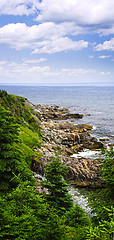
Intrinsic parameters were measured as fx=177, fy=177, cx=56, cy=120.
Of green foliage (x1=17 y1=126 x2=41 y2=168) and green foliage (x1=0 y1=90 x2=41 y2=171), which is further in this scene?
green foliage (x1=17 y1=126 x2=41 y2=168)

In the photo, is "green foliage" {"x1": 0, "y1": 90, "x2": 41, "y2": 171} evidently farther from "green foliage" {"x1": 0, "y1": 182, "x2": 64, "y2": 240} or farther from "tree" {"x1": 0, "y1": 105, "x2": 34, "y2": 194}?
"green foliage" {"x1": 0, "y1": 182, "x2": 64, "y2": 240}

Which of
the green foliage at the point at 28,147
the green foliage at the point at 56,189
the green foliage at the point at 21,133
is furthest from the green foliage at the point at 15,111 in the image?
the green foliage at the point at 56,189

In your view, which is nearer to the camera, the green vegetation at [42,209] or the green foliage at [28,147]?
the green vegetation at [42,209]

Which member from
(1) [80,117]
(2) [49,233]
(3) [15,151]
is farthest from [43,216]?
(1) [80,117]

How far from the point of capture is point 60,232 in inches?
293

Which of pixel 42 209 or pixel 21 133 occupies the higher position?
pixel 21 133

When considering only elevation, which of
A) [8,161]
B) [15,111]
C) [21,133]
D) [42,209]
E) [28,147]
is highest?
[15,111]

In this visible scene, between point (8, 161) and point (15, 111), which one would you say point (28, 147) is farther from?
point (8, 161)

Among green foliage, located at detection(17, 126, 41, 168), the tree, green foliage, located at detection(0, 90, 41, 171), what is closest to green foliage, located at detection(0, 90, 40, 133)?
→ green foliage, located at detection(0, 90, 41, 171)

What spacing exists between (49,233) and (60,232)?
48 centimetres

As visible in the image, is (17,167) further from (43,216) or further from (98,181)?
(98,181)

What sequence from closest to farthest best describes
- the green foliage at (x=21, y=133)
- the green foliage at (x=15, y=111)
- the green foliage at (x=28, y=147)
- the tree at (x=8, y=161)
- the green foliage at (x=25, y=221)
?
the green foliage at (x=25, y=221) < the tree at (x=8, y=161) < the green foliage at (x=21, y=133) < the green foliage at (x=28, y=147) < the green foliage at (x=15, y=111)

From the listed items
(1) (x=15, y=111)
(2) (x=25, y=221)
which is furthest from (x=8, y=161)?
(1) (x=15, y=111)

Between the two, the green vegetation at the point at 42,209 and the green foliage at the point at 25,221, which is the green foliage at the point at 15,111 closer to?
the green vegetation at the point at 42,209
